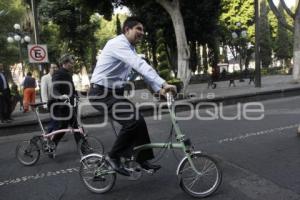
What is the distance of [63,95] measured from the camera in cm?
737

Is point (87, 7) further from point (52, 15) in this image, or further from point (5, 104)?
point (52, 15)

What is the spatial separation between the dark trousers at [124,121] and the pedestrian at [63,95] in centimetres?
230

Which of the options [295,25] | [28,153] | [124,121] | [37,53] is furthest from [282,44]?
[124,121]

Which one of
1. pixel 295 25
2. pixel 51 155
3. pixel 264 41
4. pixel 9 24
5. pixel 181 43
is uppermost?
pixel 9 24

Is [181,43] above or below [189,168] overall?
above

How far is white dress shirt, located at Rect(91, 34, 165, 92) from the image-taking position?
15.2ft

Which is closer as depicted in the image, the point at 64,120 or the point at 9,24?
the point at 64,120

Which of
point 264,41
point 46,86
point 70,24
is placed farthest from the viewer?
point 264,41

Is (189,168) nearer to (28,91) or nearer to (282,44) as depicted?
(28,91)

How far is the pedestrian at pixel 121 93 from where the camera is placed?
4.88 meters

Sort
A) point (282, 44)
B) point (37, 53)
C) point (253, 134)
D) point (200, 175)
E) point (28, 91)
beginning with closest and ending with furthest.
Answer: point (200, 175), point (253, 134), point (37, 53), point (28, 91), point (282, 44)

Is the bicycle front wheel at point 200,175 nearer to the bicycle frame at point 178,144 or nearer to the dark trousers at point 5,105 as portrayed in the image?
the bicycle frame at point 178,144

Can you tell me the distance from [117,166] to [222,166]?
6.32ft

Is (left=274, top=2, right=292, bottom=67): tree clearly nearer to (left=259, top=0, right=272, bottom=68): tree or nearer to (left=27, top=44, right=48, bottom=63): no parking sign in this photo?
(left=259, top=0, right=272, bottom=68): tree
